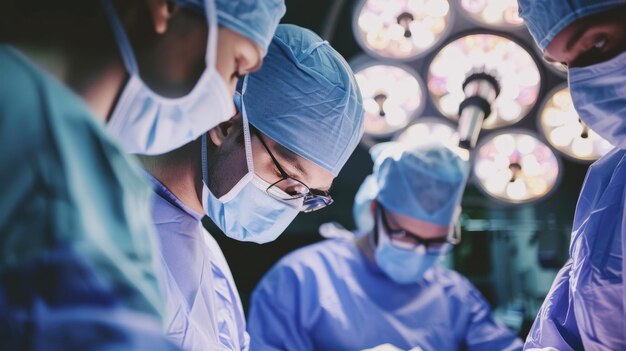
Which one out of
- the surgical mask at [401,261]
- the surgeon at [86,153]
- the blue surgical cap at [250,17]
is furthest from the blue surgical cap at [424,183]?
the surgeon at [86,153]

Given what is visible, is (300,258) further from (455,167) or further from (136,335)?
(136,335)

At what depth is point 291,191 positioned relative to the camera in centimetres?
146

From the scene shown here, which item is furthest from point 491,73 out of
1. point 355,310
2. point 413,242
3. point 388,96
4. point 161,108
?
point 161,108

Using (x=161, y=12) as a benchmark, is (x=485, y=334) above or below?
below

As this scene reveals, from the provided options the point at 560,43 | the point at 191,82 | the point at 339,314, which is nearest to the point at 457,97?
the point at 339,314

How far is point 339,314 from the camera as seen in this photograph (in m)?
2.34

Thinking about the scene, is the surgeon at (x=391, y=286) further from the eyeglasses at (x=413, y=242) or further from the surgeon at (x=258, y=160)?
the surgeon at (x=258, y=160)

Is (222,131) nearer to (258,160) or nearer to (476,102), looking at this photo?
(258,160)

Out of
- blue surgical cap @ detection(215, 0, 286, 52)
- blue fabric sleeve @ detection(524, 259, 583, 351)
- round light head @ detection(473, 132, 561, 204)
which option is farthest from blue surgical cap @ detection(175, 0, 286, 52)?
round light head @ detection(473, 132, 561, 204)

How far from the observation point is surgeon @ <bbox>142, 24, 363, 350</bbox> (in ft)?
4.45

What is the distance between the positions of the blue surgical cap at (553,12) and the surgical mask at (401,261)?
4.44 feet

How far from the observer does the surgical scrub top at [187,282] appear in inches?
47.7

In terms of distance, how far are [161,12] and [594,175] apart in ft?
4.12

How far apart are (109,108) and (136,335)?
13.3 inches
